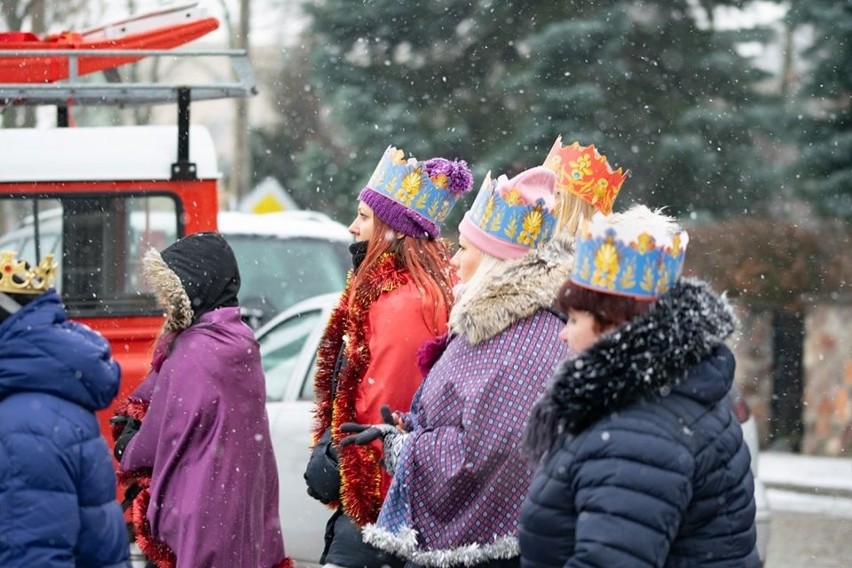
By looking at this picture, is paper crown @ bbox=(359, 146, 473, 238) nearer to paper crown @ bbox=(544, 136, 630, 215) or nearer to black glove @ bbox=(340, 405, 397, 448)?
paper crown @ bbox=(544, 136, 630, 215)

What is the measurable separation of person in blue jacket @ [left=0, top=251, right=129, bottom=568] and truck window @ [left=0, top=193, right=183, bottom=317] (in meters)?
3.99

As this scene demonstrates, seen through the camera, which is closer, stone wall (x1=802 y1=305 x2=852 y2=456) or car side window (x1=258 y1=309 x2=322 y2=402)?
car side window (x1=258 y1=309 x2=322 y2=402)

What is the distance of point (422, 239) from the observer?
498 cm

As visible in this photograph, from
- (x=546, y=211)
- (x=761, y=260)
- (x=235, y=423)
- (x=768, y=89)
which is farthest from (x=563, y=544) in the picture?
(x=768, y=89)

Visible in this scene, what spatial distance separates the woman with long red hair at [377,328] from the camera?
4.61 m

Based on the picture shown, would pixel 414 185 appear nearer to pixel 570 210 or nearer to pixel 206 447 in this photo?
pixel 570 210

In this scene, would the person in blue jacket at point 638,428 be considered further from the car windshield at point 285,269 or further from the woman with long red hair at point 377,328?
the car windshield at point 285,269

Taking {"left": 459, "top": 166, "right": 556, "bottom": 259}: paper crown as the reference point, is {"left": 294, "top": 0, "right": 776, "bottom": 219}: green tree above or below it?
below

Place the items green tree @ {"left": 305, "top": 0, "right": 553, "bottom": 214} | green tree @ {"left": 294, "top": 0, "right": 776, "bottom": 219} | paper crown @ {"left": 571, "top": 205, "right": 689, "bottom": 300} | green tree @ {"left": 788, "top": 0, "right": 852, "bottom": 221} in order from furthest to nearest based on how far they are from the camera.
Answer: green tree @ {"left": 305, "top": 0, "right": 553, "bottom": 214} → green tree @ {"left": 788, "top": 0, "right": 852, "bottom": 221} → green tree @ {"left": 294, "top": 0, "right": 776, "bottom": 219} → paper crown @ {"left": 571, "top": 205, "right": 689, "bottom": 300}

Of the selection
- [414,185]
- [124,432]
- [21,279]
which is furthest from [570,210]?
[21,279]

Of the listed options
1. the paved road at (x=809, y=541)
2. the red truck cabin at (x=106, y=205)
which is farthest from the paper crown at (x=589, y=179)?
the paved road at (x=809, y=541)

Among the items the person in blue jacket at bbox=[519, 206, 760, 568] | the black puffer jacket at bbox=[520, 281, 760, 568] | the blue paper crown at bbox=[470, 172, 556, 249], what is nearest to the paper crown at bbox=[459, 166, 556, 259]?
the blue paper crown at bbox=[470, 172, 556, 249]

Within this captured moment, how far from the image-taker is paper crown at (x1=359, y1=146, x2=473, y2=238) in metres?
4.93

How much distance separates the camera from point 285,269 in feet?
38.9
